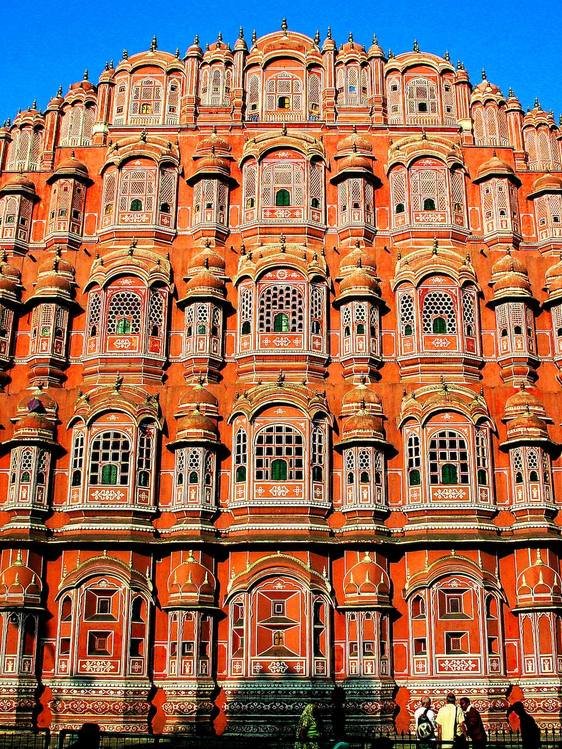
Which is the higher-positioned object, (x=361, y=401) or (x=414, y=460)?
(x=361, y=401)

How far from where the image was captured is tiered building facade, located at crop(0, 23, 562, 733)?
29.9 metres

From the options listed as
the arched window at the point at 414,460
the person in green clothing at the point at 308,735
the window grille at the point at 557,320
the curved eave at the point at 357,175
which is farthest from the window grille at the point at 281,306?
the person in green clothing at the point at 308,735

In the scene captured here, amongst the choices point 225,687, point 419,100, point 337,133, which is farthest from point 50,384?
point 419,100

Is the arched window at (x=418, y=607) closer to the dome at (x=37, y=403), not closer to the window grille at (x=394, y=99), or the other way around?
the dome at (x=37, y=403)

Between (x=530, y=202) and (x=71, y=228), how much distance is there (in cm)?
1806

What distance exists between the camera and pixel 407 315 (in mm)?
34344

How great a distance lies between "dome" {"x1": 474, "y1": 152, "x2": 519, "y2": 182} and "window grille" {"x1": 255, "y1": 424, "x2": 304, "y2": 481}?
13111 mm

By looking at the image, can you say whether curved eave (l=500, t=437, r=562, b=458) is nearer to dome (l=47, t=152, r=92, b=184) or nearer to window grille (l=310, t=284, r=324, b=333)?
window grille (l=310, t=284, r=324, b=333)

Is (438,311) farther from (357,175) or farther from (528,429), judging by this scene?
(357,175)

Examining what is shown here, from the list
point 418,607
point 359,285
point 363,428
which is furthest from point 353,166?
point 418,607

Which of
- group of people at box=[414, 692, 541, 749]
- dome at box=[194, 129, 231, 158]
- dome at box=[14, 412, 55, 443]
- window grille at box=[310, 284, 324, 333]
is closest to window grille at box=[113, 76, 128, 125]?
dome at box=[194, 129, 231, 158]

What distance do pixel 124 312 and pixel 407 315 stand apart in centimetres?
1031

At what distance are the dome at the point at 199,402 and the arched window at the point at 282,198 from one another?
8.38m

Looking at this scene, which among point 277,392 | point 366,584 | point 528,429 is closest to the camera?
point 366,584
